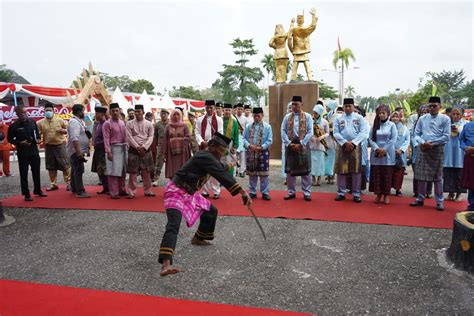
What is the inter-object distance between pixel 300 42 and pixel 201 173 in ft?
25.1

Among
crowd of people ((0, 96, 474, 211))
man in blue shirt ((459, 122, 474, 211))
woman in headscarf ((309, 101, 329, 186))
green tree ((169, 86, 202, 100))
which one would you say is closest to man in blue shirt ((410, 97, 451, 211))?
crowd of people ((0, 96, 474, 211))

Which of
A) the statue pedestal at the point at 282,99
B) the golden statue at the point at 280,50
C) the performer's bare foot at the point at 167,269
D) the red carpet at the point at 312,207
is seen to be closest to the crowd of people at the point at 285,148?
the red carpet at the point at 312,207

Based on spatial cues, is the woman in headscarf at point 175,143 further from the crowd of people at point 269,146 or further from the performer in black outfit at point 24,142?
the performer in black outfit at point 24,142

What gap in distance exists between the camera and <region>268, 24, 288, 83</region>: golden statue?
10.4m

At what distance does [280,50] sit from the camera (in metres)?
10.5

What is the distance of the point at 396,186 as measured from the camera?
6133 millimetres

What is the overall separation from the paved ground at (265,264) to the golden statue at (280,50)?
6806 mm

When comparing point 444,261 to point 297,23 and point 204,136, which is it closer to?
point 204,136

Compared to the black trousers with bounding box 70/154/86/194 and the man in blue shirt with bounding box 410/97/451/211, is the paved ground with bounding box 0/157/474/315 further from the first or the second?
the black trousers with bounding box 70/154/86/194

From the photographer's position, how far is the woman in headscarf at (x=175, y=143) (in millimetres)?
6156

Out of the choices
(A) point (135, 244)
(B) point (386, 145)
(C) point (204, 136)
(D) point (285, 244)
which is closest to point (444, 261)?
(D) point (285, 244)

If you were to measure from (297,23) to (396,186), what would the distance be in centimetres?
569

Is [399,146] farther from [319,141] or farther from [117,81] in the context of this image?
[117,81]

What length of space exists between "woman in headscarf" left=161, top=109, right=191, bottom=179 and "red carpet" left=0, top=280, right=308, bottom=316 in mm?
3399
